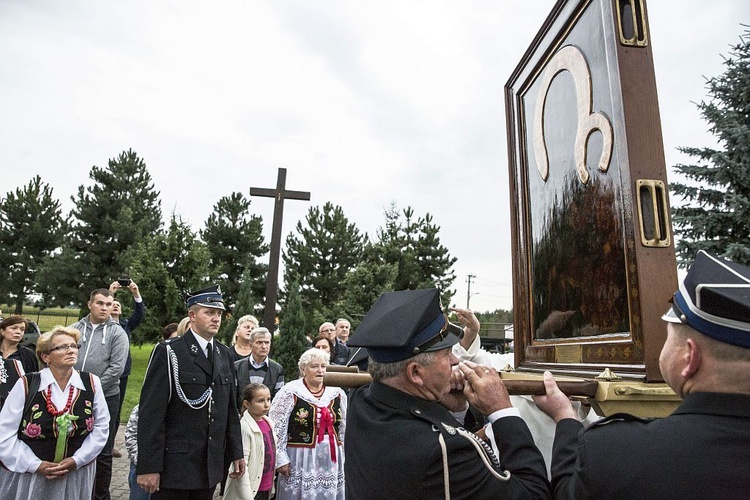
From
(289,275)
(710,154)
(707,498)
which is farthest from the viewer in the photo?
(289,275)

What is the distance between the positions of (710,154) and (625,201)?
9.47 metres

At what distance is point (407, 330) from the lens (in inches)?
66.7

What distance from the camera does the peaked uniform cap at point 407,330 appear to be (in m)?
1.70

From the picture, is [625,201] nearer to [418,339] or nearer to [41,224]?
[418,339]

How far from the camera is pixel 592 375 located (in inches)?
64.6

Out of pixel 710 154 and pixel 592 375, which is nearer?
pixel 592 375

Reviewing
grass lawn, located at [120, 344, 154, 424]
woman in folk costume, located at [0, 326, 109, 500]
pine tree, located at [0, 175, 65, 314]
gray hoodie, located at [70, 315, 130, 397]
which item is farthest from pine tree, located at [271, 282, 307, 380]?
pine tree, located at [0, 175, 65, 314]

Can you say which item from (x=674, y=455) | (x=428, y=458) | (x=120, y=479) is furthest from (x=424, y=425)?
(x=120, y=479)

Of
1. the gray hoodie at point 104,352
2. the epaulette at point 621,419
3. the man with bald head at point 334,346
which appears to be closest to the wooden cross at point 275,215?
the man with bald head at point 334,346

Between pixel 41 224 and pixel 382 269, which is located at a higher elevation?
pixel 41 224

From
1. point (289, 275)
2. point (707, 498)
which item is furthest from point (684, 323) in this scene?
point (289, 275)

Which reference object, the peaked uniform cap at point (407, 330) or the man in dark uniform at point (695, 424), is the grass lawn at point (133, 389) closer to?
the peaked uniform cap at point (407, 330)

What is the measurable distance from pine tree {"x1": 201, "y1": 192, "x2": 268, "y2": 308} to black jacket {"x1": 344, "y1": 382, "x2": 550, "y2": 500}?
101 feet

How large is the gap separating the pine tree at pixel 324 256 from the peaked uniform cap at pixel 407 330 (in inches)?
1155
